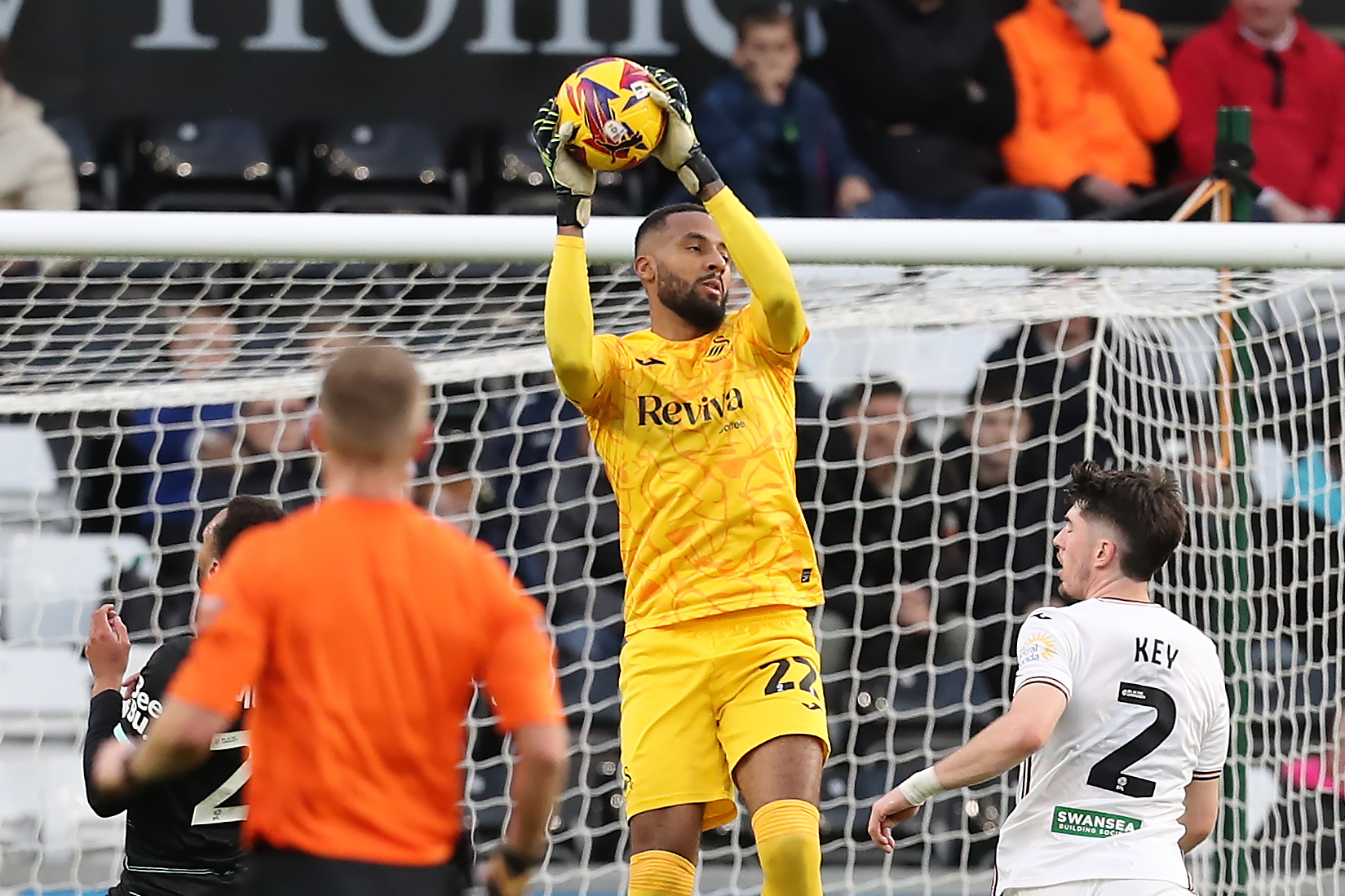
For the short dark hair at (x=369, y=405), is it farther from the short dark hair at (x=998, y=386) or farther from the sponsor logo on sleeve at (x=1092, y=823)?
the short dark hair at (x=998, y=386)

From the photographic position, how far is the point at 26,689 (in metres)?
7.23

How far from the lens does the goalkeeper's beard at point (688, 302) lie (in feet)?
15.9

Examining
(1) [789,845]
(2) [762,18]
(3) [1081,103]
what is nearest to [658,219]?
(1) [789,845]

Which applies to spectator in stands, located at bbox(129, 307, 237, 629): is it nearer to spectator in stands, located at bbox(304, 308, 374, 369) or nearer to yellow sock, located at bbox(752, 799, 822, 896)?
spectator in stands, located at bbox(304, 308, 374, 369)

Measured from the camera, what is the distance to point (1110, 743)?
4254mm

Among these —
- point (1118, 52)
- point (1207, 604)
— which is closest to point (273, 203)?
point (1118, 52)

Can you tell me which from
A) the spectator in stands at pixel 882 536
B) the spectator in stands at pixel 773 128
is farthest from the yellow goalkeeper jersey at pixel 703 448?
the spectator in stands at pixel 773 128

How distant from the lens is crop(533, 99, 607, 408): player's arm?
15.0ft

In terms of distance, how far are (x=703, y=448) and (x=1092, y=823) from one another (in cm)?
130

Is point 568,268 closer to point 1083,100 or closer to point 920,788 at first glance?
point 920,788

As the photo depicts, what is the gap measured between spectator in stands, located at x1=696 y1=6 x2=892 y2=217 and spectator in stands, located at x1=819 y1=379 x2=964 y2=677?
1223 mm

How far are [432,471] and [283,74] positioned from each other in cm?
312

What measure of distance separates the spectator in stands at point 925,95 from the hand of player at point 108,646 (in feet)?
18.0


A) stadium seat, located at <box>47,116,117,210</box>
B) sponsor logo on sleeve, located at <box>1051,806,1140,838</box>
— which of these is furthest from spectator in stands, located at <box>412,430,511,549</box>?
sponsor logo on sleeve, located at <box>1051,806,1140,838</box>
